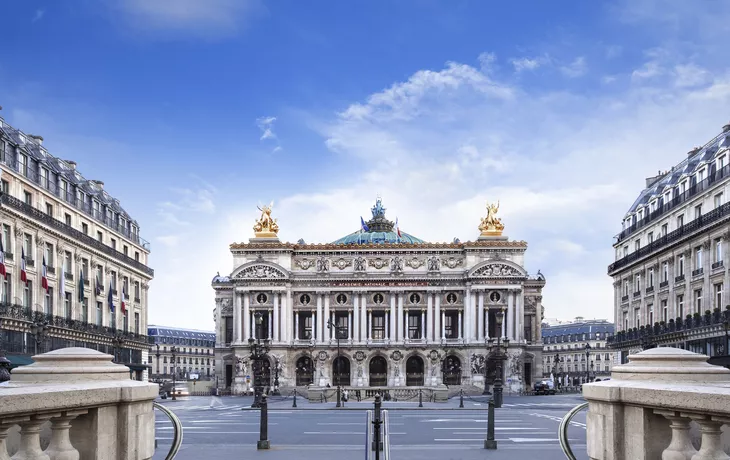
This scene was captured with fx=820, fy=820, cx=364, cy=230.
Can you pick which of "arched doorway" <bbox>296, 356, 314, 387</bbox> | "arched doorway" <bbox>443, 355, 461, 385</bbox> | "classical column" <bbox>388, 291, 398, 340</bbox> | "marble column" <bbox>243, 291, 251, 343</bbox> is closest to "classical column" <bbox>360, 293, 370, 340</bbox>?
"classical column" <bbox>388, 291, 398, 340</bbox>

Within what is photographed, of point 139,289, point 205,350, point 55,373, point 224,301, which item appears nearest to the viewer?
point 55,373

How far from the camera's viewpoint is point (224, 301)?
97188mm

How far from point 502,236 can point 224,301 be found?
110 feet

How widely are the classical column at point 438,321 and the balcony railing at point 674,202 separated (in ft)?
69.4

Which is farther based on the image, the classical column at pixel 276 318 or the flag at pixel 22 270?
the classical column at pixel 276 318

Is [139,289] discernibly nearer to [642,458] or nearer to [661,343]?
[661,343]

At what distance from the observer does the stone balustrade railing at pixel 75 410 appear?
22.8ft

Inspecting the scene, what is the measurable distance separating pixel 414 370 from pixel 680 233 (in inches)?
1558

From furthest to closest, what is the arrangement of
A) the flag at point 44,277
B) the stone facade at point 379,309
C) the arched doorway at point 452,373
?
the arched doorway at point 452,373
the stone facade at point 379,309
the flag at point 44,277

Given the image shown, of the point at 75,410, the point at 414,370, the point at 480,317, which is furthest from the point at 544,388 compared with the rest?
the point at 75,410

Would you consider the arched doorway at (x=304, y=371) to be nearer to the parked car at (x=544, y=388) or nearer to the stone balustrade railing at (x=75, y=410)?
the parked car at (x=544, y=388)

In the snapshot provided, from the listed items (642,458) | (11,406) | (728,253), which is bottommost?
(642,458)

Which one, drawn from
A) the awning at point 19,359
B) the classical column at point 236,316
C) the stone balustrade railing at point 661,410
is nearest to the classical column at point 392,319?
the classical column at point 236,316

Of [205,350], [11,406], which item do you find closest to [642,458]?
[11,406]
